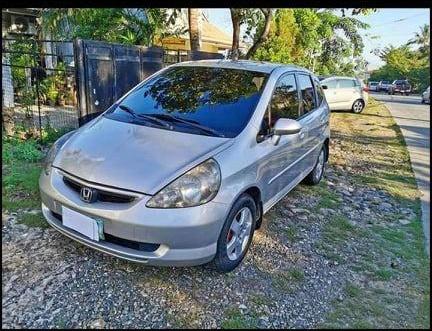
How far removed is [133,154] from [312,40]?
16601 millimetres

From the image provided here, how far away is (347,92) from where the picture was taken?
14305 mm

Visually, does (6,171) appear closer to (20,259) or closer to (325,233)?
(20,259)

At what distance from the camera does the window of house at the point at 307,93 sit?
4543 mm

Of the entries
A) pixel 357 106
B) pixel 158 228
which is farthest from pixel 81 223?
pixel 357 106

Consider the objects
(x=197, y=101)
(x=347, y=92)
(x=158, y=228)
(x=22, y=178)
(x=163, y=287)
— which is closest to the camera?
(x=158, y=228)

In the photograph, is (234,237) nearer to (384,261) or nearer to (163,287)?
(163,287)

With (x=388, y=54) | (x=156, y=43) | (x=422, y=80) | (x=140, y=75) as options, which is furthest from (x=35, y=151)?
(x=388, y=54)

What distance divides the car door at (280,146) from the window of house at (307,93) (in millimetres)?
200

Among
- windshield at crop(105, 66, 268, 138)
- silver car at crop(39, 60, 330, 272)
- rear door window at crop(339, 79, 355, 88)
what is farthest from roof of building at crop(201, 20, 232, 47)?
silver car at crop(39, 60, 330, 272)

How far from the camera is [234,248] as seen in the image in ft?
10.0

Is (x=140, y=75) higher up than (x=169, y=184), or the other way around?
(x=140, y=75)

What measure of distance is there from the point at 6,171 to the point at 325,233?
3.76 meters

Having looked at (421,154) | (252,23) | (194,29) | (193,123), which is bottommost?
(421,154)

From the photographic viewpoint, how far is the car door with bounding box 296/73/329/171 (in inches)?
175
